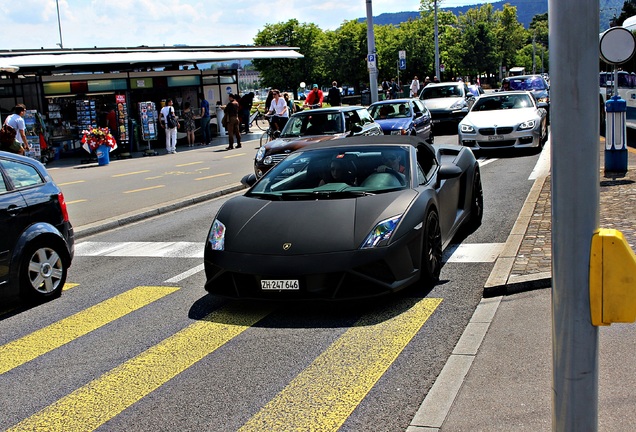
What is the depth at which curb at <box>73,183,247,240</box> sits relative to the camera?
41.3 feet

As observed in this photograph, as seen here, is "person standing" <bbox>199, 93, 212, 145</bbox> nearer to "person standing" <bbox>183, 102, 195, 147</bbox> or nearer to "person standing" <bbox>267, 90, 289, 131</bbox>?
"person standing" <bbox>183, 102, 195, 147</bbox>

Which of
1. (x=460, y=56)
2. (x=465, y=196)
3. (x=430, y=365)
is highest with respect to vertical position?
(x=460, y=56)

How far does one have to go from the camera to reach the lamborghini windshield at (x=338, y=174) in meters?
7.71

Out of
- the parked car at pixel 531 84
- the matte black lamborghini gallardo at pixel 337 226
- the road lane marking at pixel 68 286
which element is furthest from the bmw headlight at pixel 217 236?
the parked car at pixel 531 84

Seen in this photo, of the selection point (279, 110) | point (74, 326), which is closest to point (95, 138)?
point (279, 110)

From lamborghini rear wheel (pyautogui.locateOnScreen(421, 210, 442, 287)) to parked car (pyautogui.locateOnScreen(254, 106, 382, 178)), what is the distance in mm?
9339

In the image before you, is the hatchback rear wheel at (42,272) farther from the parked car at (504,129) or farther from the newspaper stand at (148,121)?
the newspaper stand at (148,121)

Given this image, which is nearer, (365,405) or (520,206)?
(365,405)

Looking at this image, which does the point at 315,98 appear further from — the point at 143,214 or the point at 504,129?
the point at 143,214

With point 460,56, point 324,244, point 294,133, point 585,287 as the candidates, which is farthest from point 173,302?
point 460,56

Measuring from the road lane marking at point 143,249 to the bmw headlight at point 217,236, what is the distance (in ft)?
8.14

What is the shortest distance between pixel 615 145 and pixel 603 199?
260 cm

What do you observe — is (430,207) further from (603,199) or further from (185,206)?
(185,206)

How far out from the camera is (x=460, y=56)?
102250mm
